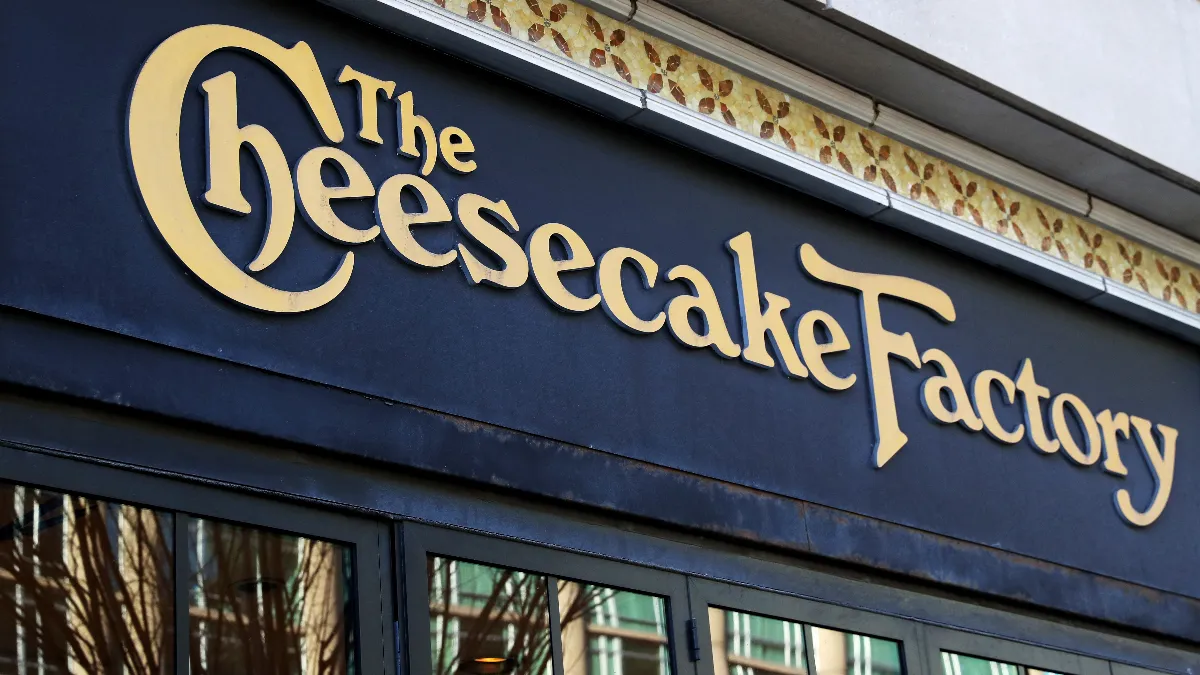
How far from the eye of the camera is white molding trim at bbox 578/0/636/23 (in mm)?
6207

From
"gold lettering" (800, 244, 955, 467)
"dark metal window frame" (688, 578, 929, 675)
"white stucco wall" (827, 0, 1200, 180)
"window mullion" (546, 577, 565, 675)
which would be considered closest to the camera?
"window mullion" (546, 577, 565, 675)

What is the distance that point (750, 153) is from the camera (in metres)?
6.62

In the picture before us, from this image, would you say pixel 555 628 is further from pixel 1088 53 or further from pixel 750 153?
pixel 1088 53

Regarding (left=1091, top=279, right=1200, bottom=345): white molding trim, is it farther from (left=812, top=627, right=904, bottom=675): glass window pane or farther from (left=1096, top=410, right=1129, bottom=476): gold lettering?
(left=812, top=627, right=904, bottom=675): glass window pane

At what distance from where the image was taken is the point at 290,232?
17.1ft

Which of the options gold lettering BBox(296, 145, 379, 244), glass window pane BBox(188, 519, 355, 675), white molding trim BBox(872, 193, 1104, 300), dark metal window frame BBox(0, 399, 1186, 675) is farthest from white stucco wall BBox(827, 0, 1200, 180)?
glass window pane BBox(188, 519, 355, 675)

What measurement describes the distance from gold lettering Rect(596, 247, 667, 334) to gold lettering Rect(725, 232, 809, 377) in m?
0.44

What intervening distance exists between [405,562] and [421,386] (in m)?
0.58

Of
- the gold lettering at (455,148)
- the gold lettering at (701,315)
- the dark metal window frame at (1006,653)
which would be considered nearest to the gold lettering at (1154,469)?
the dark metal window frame at (1006,653)

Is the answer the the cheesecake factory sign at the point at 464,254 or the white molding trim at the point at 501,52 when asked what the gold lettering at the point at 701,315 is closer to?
the the cheesecake factory sign at the point at 464,254

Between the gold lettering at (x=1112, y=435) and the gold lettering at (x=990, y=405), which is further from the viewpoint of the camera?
the gold lettering at (x=1112, y=435)

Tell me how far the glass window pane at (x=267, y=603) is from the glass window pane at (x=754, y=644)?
1.49 m

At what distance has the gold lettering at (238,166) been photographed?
16.6ft

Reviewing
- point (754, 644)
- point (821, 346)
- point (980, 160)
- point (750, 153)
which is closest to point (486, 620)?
point (754, 644)
